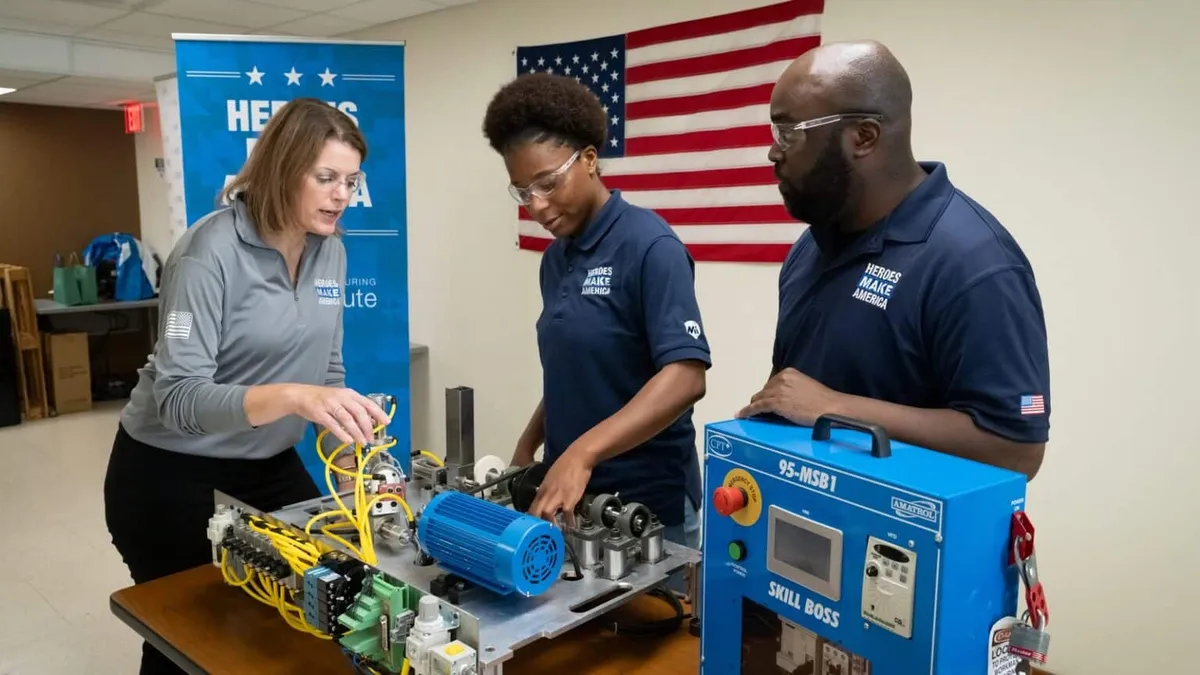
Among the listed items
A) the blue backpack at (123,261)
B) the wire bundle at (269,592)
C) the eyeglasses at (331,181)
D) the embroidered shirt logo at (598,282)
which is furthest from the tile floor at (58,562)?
the embroidered shirt logo at (598,282)

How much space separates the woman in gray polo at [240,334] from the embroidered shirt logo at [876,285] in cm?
105

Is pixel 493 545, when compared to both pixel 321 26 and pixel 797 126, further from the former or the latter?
pixel 321 26

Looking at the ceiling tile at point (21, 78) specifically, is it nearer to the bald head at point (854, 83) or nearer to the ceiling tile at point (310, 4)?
the ceiling tile at point (310, 4)

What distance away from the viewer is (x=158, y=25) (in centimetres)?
475

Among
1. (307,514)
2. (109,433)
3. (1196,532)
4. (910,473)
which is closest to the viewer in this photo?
(910,473)

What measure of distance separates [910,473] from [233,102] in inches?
128

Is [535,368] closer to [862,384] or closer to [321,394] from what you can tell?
[321,394]

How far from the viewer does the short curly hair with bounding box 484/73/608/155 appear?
162cm

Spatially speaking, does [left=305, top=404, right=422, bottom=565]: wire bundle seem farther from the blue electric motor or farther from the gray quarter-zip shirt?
the gray quarter-zip shirt

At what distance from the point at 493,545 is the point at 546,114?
0.89 meters

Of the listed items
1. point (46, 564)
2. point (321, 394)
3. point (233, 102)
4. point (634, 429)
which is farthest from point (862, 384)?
point (46, 564)

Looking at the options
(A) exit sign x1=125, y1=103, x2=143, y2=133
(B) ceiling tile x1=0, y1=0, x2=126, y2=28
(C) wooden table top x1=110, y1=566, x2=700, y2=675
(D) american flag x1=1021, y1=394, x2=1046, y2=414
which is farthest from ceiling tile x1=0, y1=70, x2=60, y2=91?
(D) american flag x1=1021, y1=394, x2=1046, y2=414

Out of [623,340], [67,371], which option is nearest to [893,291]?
[623,340]

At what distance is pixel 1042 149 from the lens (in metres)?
2.48
